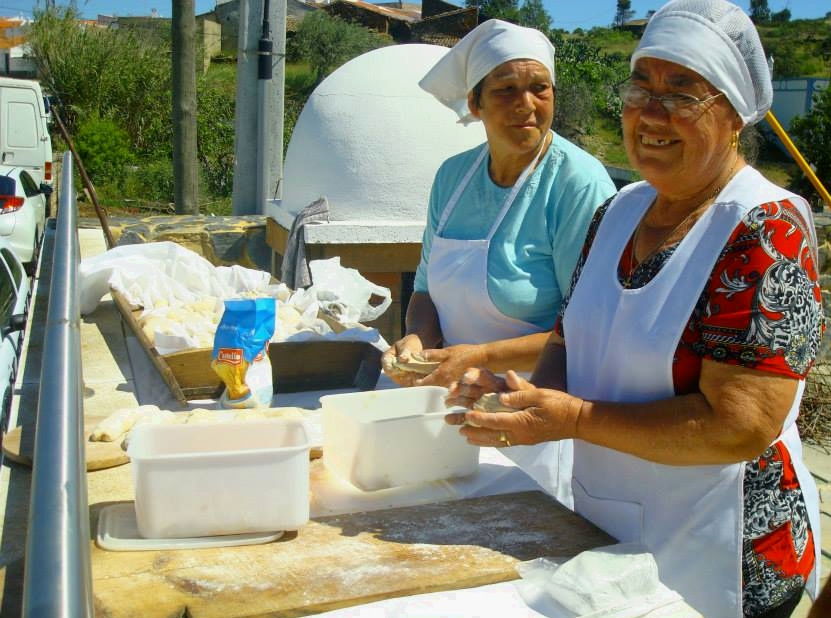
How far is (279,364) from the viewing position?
2.92m

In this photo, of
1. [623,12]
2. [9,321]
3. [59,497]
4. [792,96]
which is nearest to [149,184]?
[9,321]

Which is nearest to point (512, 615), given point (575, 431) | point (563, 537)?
point (563, 537)

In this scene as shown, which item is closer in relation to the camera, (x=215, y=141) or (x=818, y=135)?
(x=818, y=135)

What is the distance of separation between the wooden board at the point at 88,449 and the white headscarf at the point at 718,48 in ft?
4.72

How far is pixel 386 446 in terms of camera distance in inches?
72.4

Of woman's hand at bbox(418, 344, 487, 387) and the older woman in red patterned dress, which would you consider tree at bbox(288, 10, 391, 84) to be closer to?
woman's hand at bbox(418, 344, 487, 387)

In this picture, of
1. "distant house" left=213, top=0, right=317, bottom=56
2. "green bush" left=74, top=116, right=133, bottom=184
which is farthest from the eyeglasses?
"distant house" left=213, top=0, right=317, bottom=56

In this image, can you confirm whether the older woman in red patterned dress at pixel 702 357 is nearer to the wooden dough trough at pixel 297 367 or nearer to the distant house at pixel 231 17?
the wooden dough trough at pixel 297 367

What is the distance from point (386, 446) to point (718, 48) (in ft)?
3.35

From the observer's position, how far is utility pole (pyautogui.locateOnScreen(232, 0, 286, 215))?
8695 mm

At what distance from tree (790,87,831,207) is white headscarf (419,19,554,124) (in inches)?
585

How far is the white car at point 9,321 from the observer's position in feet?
13.7

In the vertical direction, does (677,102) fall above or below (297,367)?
above

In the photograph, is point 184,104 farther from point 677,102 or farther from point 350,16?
point 350,16
